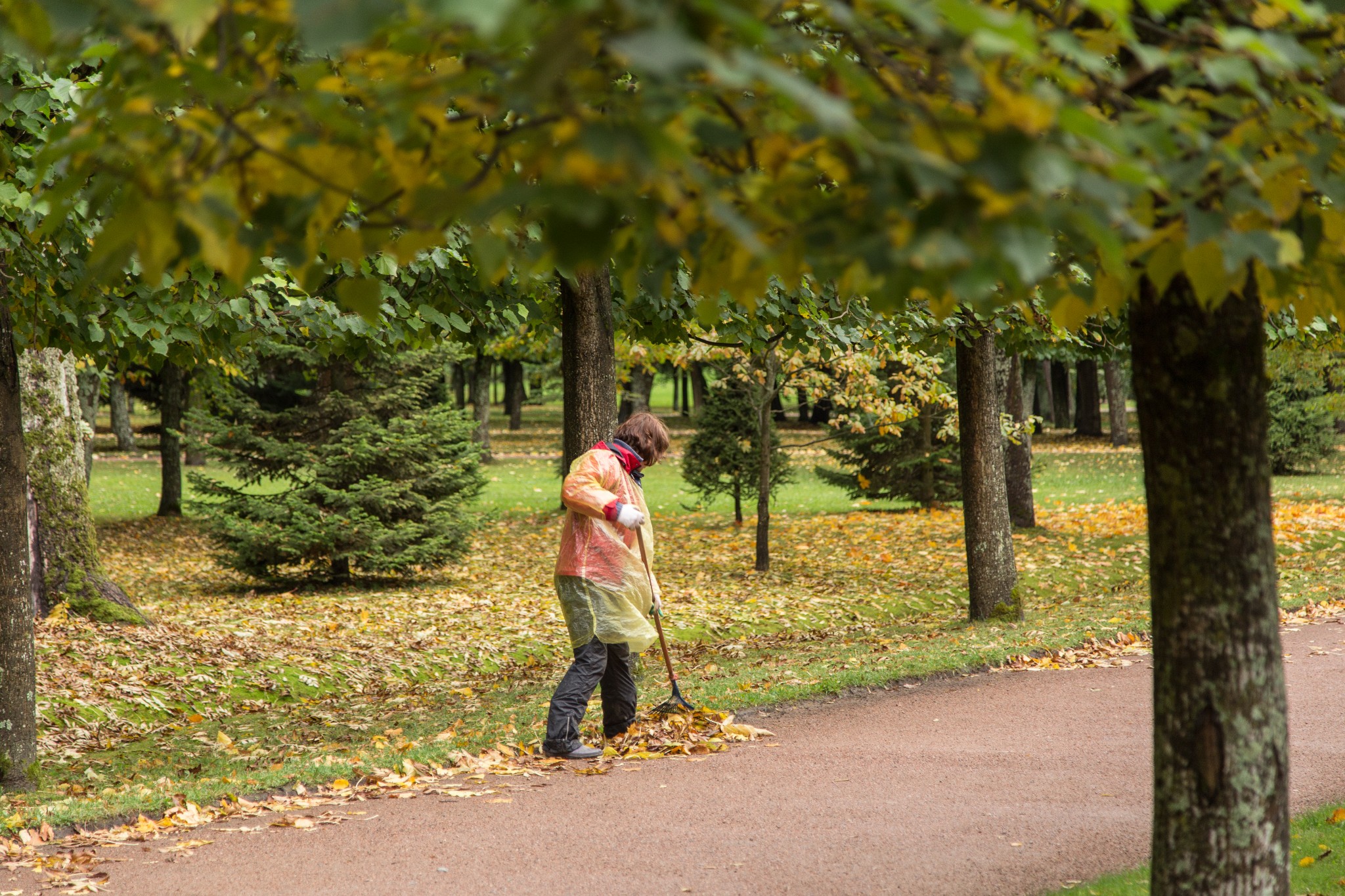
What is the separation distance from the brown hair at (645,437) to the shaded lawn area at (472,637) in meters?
1.85

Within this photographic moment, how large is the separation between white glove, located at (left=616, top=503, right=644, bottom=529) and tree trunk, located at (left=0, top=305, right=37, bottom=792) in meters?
3.08

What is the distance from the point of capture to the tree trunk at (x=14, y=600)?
19.1ft

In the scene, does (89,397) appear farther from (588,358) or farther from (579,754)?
(579,754)

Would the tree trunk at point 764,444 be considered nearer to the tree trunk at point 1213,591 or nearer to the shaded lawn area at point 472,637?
the shaded lawn area at point 472,637

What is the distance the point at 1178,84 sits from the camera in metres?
2.04

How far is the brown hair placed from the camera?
628cm

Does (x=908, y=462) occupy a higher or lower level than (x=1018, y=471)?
higher

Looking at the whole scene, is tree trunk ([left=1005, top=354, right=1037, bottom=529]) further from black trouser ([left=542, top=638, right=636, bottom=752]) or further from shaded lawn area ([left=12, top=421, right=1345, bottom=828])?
black trouser ([left=542, top=638, right=636, bottom=752])

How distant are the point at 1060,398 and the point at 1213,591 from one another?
4565 centimetres

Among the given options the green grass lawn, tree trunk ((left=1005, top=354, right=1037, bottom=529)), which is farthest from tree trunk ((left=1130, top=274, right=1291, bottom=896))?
tree trunk ((left=1005, top=354, right=1037, bottom=529))

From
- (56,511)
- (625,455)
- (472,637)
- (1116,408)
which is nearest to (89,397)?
(56,511)

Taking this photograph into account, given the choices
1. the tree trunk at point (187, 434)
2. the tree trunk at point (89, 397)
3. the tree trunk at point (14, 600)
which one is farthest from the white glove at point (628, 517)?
the tree trunk at point (89, 397)

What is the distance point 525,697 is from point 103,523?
14769 millimetres

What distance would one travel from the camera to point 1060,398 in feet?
151
